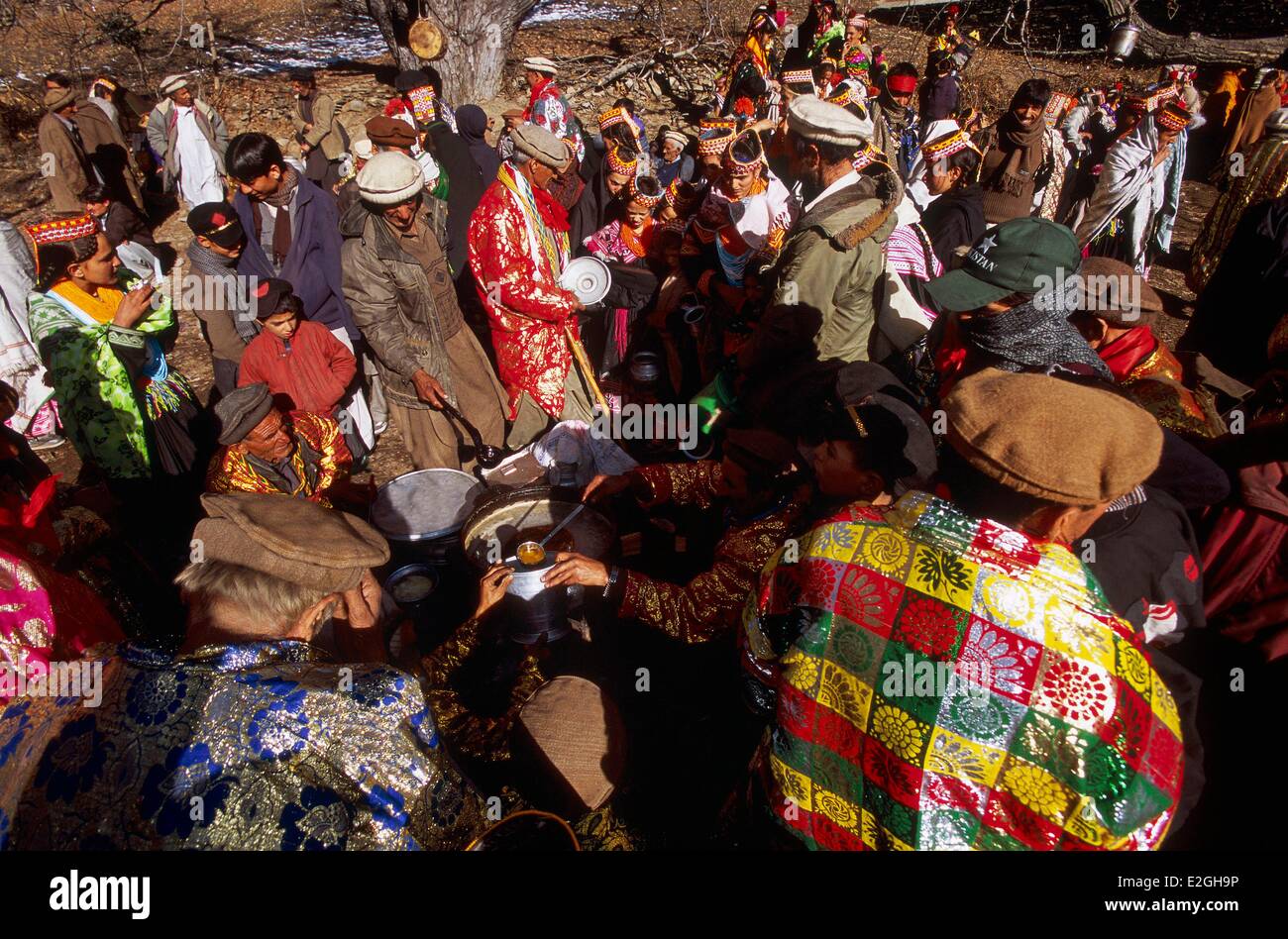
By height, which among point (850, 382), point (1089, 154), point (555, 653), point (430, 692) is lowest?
point (555, 653)

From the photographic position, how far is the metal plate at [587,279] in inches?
200

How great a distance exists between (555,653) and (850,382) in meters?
1.81

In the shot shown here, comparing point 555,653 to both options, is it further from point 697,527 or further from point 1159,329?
point 1159,329

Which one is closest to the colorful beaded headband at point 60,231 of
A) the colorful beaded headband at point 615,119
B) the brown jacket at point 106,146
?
the colorful beaded headband at point 615,119

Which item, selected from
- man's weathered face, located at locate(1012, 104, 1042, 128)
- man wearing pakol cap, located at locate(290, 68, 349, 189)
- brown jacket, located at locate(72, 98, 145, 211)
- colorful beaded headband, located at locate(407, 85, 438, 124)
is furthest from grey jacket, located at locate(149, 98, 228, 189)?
man's weathered face, located at locate(1012, 104, 1042, 128)

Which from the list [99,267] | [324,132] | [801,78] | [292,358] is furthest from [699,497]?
[801,78]

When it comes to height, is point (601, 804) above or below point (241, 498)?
below

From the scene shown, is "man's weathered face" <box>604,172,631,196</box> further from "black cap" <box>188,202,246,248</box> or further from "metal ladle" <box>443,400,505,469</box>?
"black cap" <box>188,202,246,248</box>

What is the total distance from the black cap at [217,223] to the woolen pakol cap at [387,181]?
1041 millimetres

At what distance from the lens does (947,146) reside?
6.01 meters

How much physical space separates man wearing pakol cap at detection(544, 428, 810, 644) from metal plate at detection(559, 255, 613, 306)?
2.30 metres

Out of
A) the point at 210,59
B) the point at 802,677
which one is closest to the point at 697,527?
the point at 802,677

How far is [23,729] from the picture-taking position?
1634 mm

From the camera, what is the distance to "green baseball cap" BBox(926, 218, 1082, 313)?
302 centimetres
